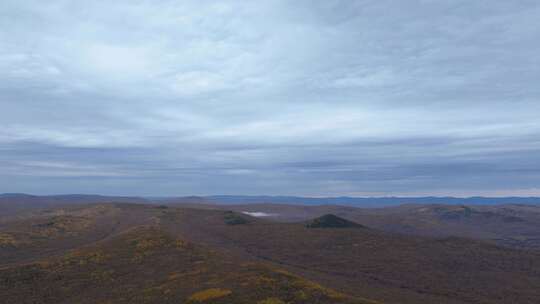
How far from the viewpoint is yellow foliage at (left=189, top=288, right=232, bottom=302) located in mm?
27491

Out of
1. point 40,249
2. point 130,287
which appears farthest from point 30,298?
point 40,249

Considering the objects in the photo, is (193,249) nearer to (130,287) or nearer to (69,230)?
(130,287)

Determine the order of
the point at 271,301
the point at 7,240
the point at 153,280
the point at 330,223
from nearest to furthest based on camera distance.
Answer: the point at 271,301 → the point at 153,280 → the point at 7,240 → the point at 330,223

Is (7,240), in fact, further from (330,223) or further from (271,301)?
(330,223)

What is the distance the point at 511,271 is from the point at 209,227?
6960 cm

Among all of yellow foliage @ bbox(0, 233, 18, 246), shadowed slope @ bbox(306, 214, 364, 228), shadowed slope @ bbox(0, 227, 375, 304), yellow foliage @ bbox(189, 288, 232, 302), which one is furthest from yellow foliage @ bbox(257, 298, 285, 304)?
shadowed slope @ bbox(306, 214, 364, 228)

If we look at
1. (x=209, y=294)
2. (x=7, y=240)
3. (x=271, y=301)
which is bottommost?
(x=7, y=240)

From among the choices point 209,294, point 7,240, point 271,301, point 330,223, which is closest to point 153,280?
point 209,294

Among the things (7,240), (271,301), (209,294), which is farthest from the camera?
(7,240)

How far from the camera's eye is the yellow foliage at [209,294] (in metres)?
27.5

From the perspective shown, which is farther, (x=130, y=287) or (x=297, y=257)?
(x=297, y=257)

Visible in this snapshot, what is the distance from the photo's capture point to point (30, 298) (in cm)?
3481

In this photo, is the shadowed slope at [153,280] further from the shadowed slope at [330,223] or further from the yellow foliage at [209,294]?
the shadowed slope at [330,223]

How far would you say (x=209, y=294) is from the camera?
28.3 meters
